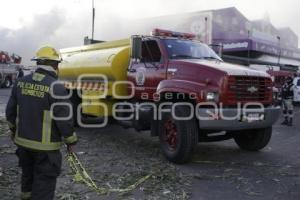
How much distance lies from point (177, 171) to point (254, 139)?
7.79ft

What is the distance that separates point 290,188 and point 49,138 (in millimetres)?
3466

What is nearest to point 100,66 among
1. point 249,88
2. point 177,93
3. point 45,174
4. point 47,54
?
point 177,93

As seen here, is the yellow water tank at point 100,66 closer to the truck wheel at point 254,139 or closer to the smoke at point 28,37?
the truck wheel at point 254,139

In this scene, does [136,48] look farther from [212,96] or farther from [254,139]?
[254,139]

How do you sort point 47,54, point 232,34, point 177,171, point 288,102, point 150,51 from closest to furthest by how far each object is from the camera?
point 47,54 < point 177,171 < point 150,51 < point 288,102 < point 232,34

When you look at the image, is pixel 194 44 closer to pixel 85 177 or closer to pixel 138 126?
pixel 138 126

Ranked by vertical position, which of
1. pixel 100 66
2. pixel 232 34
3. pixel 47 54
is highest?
pixel 232 34

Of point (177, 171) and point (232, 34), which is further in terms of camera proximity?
point (232, 34)

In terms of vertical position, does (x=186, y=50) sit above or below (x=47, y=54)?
above

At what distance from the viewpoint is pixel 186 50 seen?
28.7 feet

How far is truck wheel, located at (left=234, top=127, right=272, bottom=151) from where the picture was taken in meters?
8.77

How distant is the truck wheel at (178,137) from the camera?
752 centimetres

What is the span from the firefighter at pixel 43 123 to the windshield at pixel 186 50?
13.1 feet

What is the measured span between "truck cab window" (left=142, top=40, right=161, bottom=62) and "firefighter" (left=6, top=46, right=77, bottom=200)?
405cm
